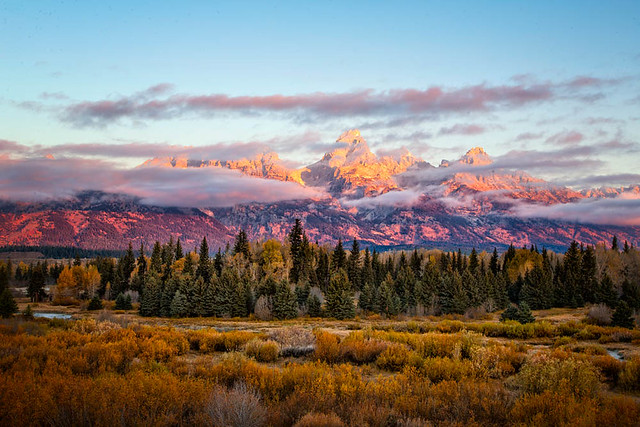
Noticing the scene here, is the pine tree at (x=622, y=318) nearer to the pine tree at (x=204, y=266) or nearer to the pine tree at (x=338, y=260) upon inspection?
the pine tree at (x=338, y=260)

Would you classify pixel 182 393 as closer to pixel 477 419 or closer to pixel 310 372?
pixel 310 372

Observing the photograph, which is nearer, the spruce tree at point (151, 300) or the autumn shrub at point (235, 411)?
the autumn shrub at point (235, 411)

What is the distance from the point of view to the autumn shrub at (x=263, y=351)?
12922 mm

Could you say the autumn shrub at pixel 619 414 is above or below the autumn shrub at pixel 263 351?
above

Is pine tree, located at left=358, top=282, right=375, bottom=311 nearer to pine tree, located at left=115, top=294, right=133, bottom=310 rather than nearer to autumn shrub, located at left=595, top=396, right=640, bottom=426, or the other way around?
pine tree, located at left=115, top=294, right=133, bottom=310

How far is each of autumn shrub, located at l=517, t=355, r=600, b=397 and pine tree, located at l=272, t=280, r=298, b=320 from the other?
5236 cm

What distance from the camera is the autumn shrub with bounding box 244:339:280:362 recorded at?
12.9 m

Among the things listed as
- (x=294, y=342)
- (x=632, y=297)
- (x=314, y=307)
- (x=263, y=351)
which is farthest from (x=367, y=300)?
(x=263, y=351)

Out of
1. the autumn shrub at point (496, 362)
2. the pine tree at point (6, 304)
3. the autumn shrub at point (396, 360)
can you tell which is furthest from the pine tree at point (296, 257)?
the autumn shrub at point (496, 362)

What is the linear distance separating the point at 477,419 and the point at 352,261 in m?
95.3

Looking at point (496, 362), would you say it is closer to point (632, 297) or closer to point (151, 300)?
point (632, 297)

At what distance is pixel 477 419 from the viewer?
6977mm

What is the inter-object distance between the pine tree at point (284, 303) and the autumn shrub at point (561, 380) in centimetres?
5236

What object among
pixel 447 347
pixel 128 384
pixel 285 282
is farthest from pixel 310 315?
pixel 128 384
